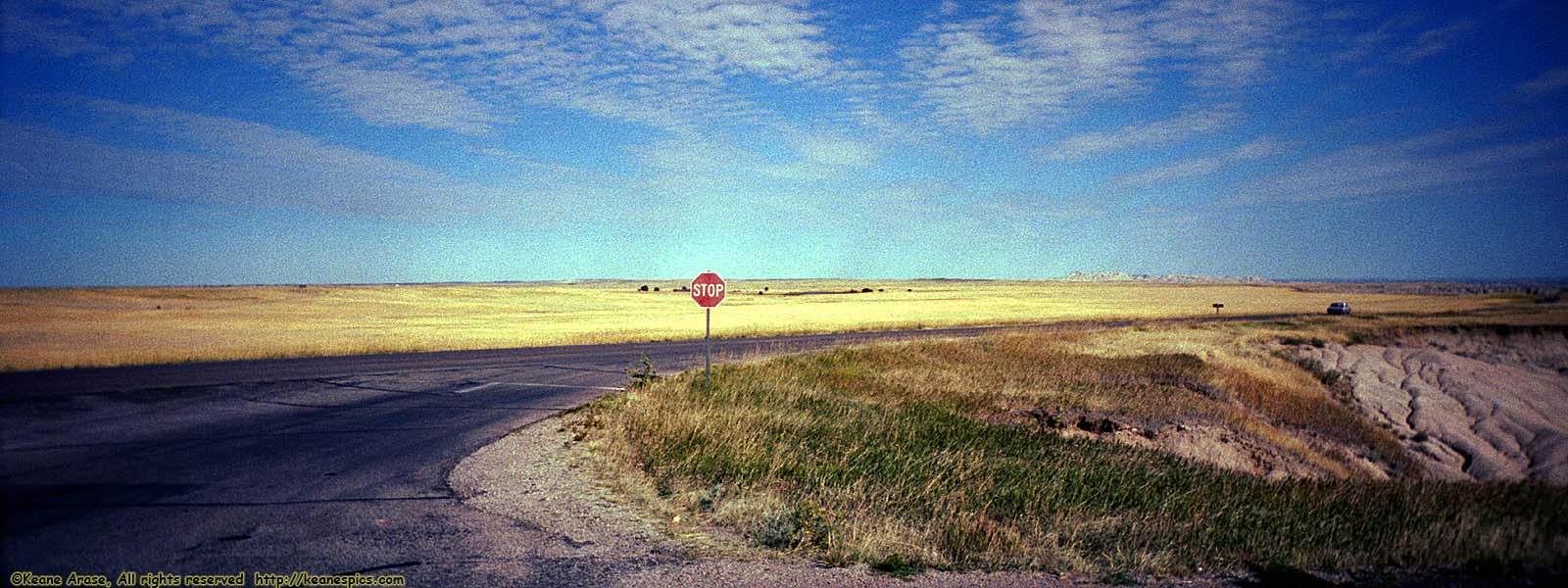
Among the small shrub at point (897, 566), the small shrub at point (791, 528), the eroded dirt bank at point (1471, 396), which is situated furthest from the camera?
the eroded dirt bank at point (1471, 396)

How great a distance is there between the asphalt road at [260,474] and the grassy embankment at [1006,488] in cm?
194

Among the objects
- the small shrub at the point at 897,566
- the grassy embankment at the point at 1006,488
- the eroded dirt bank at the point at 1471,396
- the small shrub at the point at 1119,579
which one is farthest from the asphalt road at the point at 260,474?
the eroded dirt bank at the point at 1471,396

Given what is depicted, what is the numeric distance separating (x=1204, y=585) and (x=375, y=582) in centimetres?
619

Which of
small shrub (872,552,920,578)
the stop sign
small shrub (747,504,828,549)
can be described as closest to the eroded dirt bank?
small shrub (872,552,920,578)

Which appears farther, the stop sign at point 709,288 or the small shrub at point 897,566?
the stop sign at point 709,288

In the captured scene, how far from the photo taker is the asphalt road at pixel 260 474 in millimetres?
5578

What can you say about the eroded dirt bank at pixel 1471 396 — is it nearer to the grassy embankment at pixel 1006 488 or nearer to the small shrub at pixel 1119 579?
the grassy embankment at pixel 1006 488

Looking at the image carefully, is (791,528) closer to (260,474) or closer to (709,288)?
(260,474)

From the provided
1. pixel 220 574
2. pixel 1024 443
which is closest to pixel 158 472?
pixel 220 574

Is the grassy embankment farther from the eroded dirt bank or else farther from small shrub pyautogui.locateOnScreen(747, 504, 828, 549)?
the eroded dirt bank

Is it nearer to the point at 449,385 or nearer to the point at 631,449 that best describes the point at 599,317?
the point at 449,385

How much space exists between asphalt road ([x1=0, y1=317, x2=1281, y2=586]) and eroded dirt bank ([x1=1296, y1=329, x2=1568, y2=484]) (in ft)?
52.8

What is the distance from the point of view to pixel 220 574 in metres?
5.21

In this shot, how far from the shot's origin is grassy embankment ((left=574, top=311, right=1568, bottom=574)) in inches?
236
